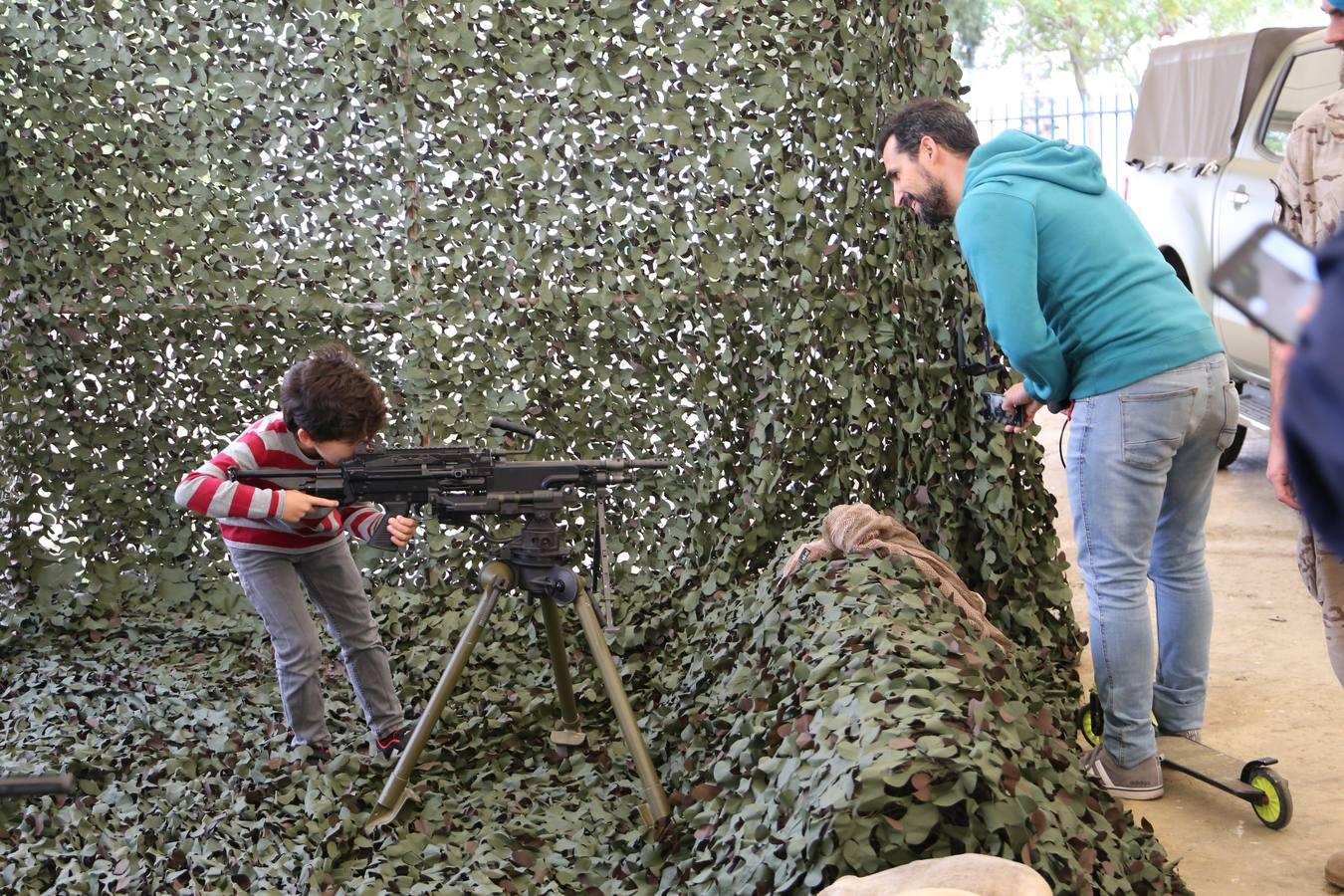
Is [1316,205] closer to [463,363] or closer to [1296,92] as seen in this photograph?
[463,363]

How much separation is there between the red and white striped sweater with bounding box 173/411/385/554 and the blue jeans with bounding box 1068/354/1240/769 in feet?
6.89

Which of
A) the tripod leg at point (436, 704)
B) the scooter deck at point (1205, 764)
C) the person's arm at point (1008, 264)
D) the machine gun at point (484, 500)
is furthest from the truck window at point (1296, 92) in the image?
the tripod leg at point (436, 704)

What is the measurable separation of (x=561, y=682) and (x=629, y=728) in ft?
1.89

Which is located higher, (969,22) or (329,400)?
(969,22)

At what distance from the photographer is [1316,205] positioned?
2867 mm

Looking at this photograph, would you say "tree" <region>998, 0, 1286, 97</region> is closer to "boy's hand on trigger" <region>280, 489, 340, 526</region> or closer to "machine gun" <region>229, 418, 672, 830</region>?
"machine gun" <region>229, 418, 672, 830</region>

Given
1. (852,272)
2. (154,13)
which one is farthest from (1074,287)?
(154,13)

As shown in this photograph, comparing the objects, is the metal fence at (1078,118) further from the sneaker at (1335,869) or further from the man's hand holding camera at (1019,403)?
the sneaker at (1335,869)

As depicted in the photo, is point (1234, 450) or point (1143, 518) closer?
point (1143, 518)

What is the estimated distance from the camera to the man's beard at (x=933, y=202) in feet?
11.5

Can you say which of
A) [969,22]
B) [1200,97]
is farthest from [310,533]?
[969,22]

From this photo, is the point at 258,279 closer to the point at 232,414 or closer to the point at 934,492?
the point at 232,414

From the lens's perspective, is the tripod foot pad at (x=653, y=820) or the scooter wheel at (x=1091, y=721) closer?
the tripod foot pad at (x=653, y=820)

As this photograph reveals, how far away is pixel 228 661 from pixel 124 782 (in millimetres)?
1061
